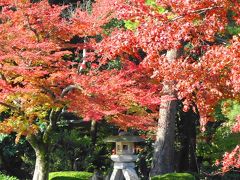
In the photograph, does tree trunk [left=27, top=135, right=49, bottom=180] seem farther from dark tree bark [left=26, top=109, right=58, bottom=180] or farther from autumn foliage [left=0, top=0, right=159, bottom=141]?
autumn foliage [left=0, top=0, right=159, bottom=141]

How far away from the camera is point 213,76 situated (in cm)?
603

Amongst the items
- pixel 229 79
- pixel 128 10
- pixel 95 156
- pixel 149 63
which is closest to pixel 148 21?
pixel 128 10

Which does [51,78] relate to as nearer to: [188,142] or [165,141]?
[165,141]

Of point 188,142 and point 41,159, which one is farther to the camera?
point 188,142

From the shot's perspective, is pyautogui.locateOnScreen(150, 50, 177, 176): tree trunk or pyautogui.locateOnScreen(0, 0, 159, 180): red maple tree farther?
pyautogui.locateOnScreen(150, 50, 177, 176): tree trunk

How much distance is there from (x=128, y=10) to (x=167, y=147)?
6089 millimetres

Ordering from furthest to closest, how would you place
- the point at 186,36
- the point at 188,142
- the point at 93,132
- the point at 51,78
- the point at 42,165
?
the point at 188,142
the point at 93,132
the point at 42,165
the point at 51,78
the point at 186,36


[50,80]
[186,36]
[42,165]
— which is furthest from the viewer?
[42,165]

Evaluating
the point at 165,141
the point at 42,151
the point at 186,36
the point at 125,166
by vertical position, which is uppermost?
the point at 186,36

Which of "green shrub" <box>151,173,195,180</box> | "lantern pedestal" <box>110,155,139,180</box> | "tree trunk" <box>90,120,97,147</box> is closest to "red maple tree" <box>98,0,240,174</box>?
"lantern pedestal" <box>110,155,139,180</box>

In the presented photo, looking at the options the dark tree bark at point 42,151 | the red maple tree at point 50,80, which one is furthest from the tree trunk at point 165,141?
the dark tree bark at point 42,151

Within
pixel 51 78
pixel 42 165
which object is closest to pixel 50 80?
pixel 51 78

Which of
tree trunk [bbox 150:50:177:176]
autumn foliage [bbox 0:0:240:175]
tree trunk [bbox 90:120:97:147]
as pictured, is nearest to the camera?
autumn foliage [bbox 0:0:240:175]

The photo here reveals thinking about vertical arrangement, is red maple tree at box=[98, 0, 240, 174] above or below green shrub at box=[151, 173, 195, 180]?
above
